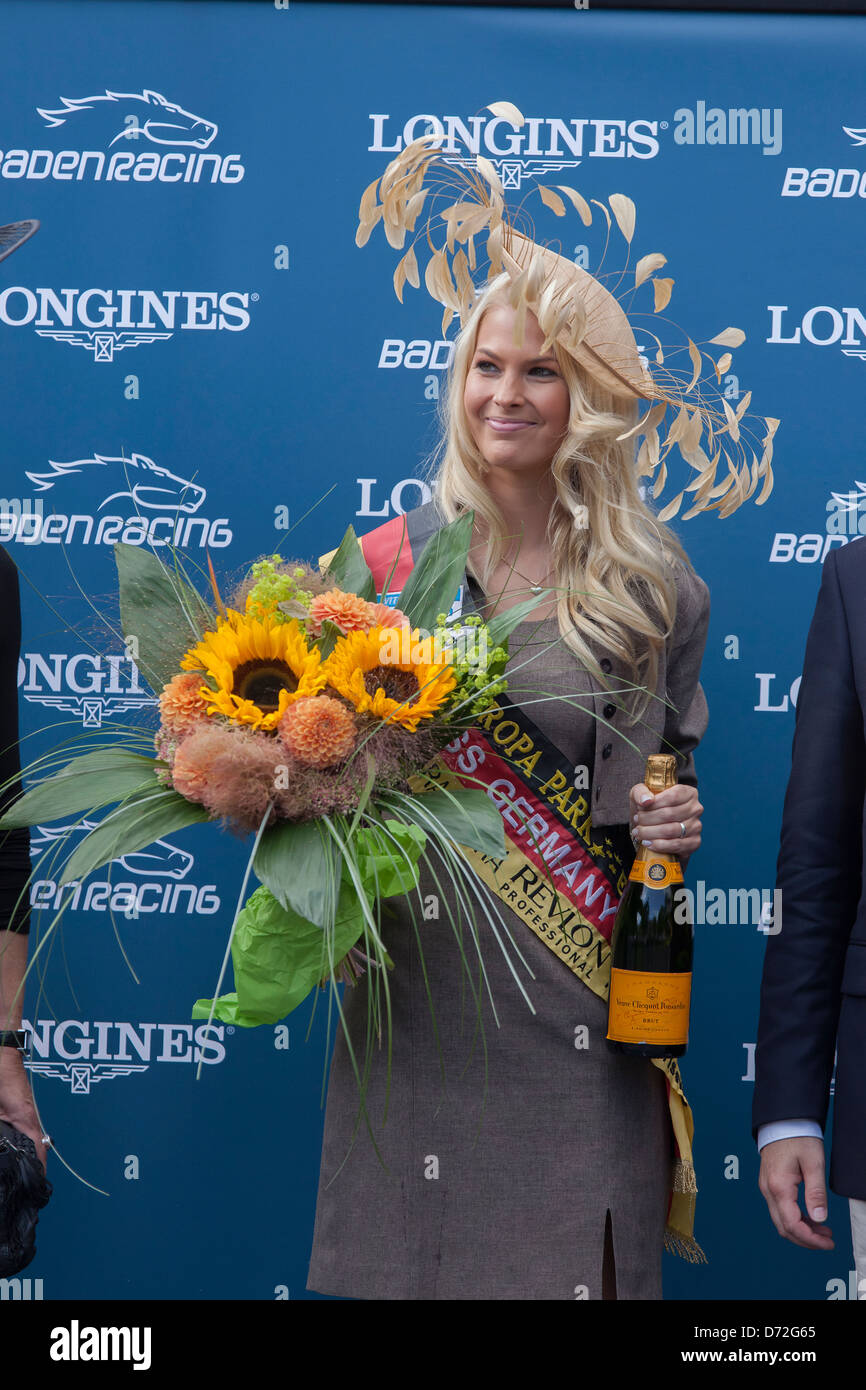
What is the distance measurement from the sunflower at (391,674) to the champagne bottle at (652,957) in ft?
1.28

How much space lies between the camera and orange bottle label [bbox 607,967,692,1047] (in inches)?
57.8

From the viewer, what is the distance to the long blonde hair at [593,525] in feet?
5.13

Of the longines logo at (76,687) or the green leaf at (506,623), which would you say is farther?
the longines logo at (76,687)

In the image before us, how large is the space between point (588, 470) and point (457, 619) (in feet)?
1.27

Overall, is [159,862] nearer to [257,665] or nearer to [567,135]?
[257,665]

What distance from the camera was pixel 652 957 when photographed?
1.54m

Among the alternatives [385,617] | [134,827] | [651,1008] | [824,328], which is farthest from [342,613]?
[824,328]

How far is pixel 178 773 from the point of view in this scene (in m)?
1.17

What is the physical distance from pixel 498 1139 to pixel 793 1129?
34 cm

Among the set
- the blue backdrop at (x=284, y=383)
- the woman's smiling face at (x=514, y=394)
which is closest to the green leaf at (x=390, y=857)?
the woman's smiling face at (x=514, y=394)

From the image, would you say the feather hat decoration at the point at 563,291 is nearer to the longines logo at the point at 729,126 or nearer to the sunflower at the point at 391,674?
the sunflower at the point at 391,674

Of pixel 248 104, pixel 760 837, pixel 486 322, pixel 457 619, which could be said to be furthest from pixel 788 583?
pixel 248 104

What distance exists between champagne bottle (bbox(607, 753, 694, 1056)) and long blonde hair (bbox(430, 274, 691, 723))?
0.53 feet

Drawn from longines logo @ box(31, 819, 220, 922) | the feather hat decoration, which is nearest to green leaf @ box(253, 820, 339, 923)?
the feather hat decoration
